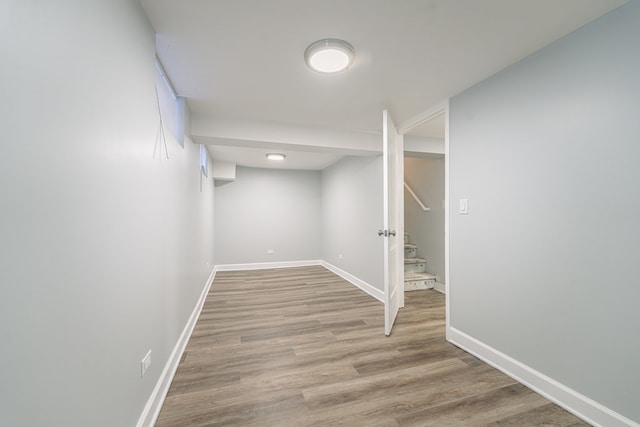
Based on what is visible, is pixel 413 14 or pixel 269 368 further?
pixel 269 368

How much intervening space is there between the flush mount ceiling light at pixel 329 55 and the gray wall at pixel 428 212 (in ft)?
9.42

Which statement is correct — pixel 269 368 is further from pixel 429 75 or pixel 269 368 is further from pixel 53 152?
pixel 429 75

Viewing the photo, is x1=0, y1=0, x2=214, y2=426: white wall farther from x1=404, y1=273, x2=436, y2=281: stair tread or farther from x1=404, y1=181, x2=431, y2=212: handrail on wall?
x1=404, y1=181, x2=431, y2=212: handrail on wall

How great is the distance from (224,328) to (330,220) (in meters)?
3.28

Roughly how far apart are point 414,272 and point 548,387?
2.65 m

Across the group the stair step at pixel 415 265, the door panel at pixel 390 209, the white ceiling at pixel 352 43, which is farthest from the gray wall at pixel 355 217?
the white ceiling at pixel 352 43

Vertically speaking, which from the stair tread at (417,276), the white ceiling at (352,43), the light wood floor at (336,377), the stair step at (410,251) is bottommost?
the light wood floor at (336,377)

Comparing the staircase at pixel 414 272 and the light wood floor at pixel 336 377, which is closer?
the light wood floor at pixel 336 377

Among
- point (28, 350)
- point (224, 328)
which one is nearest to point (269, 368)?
point (224, 328)

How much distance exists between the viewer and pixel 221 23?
4.65ft

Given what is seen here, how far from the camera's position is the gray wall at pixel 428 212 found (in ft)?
13.2

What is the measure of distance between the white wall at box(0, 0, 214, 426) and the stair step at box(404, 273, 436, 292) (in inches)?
137

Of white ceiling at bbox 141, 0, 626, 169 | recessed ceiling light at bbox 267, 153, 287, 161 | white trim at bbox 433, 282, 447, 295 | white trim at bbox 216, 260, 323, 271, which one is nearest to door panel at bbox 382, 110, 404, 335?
white ceiling at bbox 141, 0, 626, 169

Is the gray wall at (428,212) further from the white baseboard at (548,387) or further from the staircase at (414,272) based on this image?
the white baseboard at (548,387)
